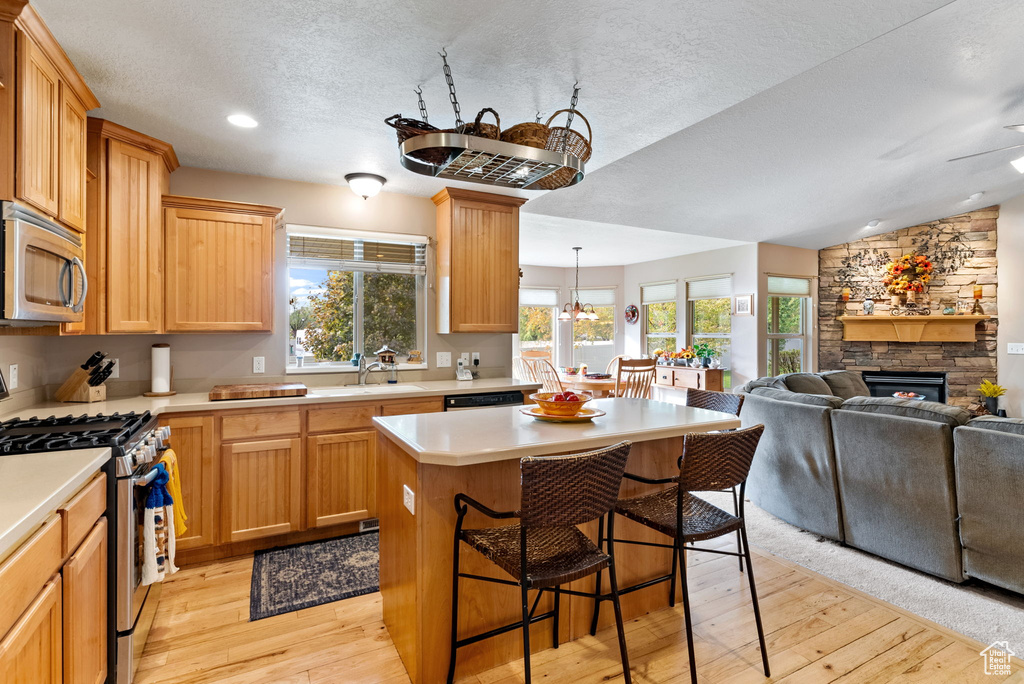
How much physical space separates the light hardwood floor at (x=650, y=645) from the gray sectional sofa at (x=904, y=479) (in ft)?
1.78

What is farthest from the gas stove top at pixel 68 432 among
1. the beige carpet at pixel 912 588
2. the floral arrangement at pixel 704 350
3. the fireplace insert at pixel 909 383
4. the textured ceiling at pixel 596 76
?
the fireplace insert at pixel 909 383

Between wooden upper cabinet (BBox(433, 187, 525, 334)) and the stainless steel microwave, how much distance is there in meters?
2.24

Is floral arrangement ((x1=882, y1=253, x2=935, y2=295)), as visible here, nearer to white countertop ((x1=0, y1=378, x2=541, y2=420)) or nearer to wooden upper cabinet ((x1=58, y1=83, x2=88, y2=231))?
white countertop ((x1=0, y1=378, x2=541, y2=420))

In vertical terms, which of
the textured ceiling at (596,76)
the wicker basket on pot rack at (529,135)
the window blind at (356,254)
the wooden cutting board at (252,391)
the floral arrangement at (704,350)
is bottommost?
the wooden cutting board at (252,391)

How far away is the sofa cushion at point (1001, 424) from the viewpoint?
236 cm

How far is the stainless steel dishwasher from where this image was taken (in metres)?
3.55

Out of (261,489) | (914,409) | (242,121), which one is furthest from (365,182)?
(914,409)

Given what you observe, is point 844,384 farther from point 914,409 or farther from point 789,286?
point 789,286

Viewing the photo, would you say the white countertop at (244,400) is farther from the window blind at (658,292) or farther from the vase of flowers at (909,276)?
the vase of flowers at (909,276)

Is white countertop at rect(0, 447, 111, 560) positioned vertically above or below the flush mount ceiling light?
below

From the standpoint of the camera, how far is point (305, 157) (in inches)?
128

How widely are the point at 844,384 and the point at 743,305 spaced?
2.17 metres

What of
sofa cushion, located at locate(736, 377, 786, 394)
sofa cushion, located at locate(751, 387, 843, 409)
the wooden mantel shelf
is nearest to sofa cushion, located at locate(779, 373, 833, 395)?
sofa cushion, located at locate(736, 377, 786, 394)

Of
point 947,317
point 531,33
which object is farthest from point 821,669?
point 947,317
